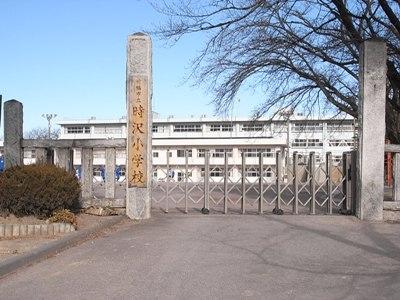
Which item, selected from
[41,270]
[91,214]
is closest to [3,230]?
[41,270]

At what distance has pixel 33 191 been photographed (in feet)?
38.0

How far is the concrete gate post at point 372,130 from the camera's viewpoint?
14.4 meters

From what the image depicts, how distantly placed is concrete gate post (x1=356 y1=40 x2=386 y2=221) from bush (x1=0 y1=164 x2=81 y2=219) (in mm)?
7879

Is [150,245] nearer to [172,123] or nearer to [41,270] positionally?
[41,270]

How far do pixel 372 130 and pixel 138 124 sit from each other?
6347 mm

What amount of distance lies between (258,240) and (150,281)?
405cm

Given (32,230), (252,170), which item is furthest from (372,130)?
(252,170)

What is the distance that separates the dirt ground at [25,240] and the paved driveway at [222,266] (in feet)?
1.97

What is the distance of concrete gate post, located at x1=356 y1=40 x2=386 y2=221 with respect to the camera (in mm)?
14430

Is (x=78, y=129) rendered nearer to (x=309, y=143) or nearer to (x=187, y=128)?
(x=187, y=128)

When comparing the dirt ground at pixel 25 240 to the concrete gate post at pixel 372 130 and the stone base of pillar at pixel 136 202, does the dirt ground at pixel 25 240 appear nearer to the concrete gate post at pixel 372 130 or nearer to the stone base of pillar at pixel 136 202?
the stone base of pillar at pixel 136 202

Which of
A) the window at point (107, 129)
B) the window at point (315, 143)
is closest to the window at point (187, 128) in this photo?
the window at point (107, 129)

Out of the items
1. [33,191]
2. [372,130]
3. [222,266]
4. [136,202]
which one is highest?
[372,130]

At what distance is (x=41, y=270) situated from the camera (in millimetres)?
8094
